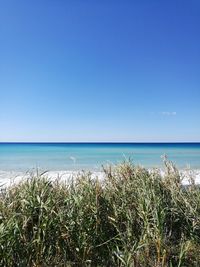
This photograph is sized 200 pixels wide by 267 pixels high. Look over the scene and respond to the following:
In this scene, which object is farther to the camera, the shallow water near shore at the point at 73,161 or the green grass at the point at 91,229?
the shallow water near shore at the point at 73,161

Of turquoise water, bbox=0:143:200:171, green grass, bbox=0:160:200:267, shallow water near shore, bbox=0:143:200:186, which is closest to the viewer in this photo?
green grass, bbox=0:160:200:267

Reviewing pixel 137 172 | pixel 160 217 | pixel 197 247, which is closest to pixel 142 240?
pixel 160 217

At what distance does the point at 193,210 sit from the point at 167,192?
0.94 m

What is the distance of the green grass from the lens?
2.80 meters

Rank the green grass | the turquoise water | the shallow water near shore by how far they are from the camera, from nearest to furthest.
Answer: the green grass → the shallow water near shore → the turquoise water

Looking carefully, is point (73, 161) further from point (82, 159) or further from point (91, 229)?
point (91, 229)

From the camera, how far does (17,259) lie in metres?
2.74

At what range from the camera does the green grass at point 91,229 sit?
2799 mm

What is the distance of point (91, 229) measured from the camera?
126 inches

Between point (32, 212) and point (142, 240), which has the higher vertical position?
point (32, 212)

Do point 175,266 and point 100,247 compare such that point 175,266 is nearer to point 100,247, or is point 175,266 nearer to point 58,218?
point 100,247

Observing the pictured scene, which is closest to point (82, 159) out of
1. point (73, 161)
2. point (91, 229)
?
point (73, 161)

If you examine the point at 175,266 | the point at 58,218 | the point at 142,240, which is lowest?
the point at 175,266

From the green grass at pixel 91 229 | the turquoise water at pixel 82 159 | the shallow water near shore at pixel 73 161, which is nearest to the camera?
the green grass at pixel 91 229
